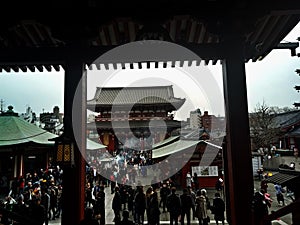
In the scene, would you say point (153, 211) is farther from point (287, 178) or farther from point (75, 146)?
point (75, 146)

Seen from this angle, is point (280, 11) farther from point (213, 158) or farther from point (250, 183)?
point (213, 158)

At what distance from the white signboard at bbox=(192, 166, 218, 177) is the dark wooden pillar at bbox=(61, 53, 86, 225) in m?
13.3

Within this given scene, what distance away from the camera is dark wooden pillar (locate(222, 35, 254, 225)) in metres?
3.77

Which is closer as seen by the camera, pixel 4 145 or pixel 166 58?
pixel 166 58

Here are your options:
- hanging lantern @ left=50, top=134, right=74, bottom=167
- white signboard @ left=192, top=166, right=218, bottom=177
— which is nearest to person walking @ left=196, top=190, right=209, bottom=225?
hanging lantern @ left=50, top=134, right=74, bottom=167

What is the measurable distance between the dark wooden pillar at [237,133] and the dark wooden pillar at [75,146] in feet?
7.36

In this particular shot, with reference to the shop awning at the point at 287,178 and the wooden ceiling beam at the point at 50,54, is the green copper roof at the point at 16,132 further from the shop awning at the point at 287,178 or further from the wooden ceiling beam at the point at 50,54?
the shop awning at the point at 287,178

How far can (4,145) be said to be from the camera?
1313cm

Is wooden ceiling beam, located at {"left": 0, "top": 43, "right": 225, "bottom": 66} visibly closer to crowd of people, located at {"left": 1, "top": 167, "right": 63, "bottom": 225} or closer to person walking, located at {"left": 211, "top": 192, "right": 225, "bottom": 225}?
crowd of people, located at {"left": 1, "top": 167, "right": 63, "bottom": 225}

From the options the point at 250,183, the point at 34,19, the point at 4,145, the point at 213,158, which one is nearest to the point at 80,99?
the point at 34,19

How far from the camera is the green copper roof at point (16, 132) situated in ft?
45.5

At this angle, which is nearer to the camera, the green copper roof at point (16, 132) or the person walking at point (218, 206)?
the person walking at point (218, 206)

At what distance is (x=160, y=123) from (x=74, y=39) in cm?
2523

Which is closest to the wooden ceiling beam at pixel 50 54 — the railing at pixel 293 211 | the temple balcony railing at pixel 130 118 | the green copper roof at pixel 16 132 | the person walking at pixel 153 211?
the railing at pixel 293 211
